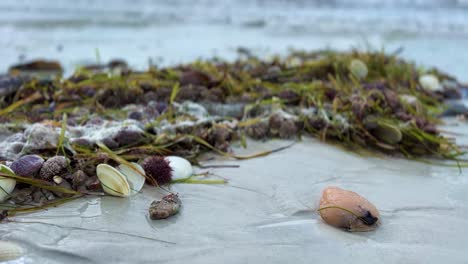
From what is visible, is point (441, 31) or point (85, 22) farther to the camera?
point (85, 22)

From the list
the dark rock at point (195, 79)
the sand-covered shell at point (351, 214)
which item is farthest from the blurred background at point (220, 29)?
the sand-covered shell at point (351, 214)

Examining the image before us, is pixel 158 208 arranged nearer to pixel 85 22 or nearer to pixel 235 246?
pixel 235 246

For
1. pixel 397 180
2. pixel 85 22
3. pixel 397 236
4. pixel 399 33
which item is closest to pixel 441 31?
pixel 399 33

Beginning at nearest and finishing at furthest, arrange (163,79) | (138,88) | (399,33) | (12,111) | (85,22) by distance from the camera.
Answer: (12,111) → (138,88) → (163,79) → (399,33) → (85,22)

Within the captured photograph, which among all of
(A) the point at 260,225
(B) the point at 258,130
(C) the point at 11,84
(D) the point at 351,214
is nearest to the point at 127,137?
(B) the point at 258,130

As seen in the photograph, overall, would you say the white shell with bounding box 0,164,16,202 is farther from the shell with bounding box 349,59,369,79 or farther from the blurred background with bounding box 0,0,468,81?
the shell with bounding box 349,59,369,79

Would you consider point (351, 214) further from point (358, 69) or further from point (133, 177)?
point (358, 69)

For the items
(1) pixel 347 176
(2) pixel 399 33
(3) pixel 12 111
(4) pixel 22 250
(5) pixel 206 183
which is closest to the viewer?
(4) pixel 22 250
